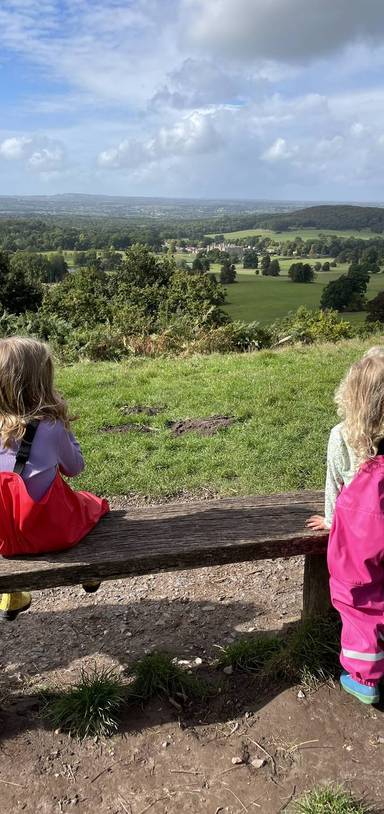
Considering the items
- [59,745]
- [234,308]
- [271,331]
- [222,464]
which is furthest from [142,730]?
[234,308]

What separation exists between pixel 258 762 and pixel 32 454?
177 centimetres

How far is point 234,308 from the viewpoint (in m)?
44.4

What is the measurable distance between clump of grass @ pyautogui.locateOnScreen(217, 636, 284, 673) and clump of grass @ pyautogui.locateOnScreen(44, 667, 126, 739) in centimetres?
63

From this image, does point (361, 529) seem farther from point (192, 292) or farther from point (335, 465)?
point (192, 292)

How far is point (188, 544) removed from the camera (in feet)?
10.3

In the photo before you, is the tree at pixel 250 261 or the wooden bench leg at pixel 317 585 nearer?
the wooden bench leg at pixel 317 585

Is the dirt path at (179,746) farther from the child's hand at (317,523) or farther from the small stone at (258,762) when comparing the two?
the child's hand at (317,523)

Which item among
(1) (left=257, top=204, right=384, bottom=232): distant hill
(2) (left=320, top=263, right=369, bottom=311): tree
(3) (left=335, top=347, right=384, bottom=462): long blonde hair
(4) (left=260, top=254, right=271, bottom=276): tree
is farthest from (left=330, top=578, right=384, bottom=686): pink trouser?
(1) (left=257, top=204, right=384, bottom=232): distant hill

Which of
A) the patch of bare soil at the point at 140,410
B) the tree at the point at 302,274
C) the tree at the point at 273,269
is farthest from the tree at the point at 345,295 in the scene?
the patch of bare soil at the point at 140,410

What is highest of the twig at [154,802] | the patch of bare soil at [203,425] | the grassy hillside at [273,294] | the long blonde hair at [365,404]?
the long blonde hair at [365,404]

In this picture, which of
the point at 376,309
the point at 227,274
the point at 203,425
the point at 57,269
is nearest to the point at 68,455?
the point at 203,425

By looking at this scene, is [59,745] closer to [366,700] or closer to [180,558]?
[180,558]

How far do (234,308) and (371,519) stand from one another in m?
42.5

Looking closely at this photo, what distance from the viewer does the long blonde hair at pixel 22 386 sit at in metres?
2.82
